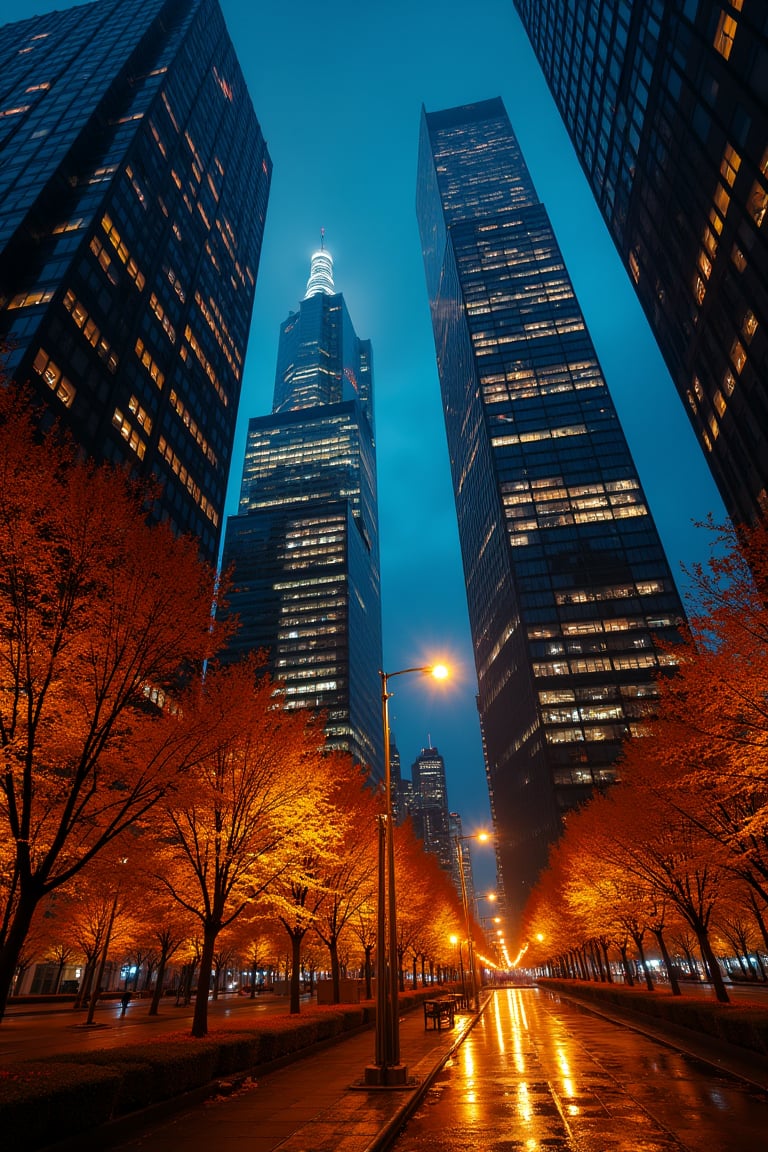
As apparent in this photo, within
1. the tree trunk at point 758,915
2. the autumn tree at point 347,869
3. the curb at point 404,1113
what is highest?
the autumn tree at point 347,869

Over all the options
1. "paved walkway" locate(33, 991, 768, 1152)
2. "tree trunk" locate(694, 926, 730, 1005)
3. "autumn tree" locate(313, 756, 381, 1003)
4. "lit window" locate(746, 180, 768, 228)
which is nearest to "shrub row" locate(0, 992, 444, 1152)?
"paved walkway" locate(33, 991, 768, 1152)

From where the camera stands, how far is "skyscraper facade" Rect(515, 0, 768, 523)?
1362 inches

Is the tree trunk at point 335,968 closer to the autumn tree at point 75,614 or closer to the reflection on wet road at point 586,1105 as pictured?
the reflection on wet road at point 586,1105

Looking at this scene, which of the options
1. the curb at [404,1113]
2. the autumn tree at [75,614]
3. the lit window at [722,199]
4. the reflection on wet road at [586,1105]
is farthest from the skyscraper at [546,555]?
the autumn tree at [75,614]

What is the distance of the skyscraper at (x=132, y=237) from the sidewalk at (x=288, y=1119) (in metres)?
52.8

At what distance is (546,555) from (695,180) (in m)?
97.6

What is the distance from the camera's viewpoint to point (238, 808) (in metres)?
19.0

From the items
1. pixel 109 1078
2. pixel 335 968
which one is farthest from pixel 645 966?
pixel 109 1078

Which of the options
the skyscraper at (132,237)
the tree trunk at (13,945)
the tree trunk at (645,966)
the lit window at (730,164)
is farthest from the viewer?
the skyscraper at (132,237)

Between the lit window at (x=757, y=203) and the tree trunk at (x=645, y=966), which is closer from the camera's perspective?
the lit window at (x=757, y=203)

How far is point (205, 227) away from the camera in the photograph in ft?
314

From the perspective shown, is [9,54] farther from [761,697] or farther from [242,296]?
[761,697]

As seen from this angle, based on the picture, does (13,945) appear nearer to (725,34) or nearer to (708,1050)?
(708,1050)

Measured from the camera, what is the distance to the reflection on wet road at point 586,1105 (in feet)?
28.2
